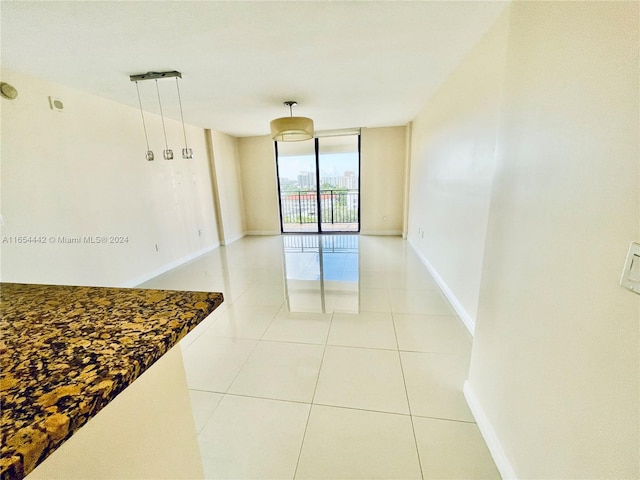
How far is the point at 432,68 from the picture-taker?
2.37 meters

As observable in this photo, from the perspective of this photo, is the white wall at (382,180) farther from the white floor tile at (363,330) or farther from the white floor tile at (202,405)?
the white floor tile at (202,405)

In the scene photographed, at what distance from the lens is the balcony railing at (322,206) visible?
19.8ft

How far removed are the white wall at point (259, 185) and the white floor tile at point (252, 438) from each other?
479cm

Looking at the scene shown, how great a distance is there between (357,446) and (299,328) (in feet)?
3.45

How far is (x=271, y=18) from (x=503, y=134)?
1.49m

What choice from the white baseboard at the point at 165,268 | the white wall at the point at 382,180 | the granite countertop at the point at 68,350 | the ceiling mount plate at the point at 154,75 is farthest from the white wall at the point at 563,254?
the white wall at the point at 382,180

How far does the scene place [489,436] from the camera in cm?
122

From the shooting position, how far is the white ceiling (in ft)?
4.88

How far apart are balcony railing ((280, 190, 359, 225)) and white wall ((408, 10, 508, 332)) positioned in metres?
2.60

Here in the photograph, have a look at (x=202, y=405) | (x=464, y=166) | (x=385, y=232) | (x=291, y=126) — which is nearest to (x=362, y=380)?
(x=202, y=405)

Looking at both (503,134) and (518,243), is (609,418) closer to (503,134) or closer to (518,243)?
(518,243)

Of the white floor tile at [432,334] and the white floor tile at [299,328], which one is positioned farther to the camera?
the white floor tile at [299,328]

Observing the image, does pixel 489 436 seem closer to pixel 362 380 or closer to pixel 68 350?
pixel 362 380

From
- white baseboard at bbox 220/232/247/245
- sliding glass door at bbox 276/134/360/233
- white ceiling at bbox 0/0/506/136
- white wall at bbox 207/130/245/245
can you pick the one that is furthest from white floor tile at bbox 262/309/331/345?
sliding glass door at bbox 276/134/360/233
